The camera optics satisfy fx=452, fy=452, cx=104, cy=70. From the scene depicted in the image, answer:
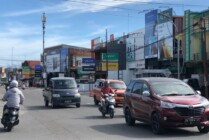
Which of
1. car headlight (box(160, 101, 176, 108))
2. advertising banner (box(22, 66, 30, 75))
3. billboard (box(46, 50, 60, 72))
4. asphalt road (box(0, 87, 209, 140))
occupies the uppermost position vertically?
billboard (box(46, 50, 60, 72))

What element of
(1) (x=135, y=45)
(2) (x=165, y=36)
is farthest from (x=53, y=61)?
(2) (x=165, y=36)

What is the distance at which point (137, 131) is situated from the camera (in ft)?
48.4

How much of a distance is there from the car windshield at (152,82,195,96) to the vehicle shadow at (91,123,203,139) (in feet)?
4.00

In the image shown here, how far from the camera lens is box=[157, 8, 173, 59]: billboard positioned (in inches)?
1935

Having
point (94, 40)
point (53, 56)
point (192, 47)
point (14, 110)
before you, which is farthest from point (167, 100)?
point (53, 56)

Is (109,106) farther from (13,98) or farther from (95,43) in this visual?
(95,43)

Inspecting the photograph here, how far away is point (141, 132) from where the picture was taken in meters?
14.5

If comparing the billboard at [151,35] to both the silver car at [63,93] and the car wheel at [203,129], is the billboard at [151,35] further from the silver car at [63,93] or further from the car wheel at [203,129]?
the car wheel at [203,129]

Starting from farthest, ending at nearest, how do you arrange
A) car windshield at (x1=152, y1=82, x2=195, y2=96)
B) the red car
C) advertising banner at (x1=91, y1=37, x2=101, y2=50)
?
advertising banner at (x1=91, y1=37, x2=101, y2=50)
car windshield at (x1=152, y1=82, x2=195, y2=96)
the red car

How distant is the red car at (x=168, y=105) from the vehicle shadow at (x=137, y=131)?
31 centimetres

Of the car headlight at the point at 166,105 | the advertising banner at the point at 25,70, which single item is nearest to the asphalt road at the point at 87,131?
the car headlight at the point at 166,105

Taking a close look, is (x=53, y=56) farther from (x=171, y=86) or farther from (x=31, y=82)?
(x=171, y=86)

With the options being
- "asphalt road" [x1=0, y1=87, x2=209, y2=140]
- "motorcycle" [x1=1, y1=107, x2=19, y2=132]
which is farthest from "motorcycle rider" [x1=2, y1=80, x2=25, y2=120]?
"asphalt road" [x1=0, y1=87, x2=209, y2=140]

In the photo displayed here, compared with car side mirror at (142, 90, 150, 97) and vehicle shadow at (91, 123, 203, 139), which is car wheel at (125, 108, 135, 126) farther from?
car side mirror at (142, 90, 150, 97)
